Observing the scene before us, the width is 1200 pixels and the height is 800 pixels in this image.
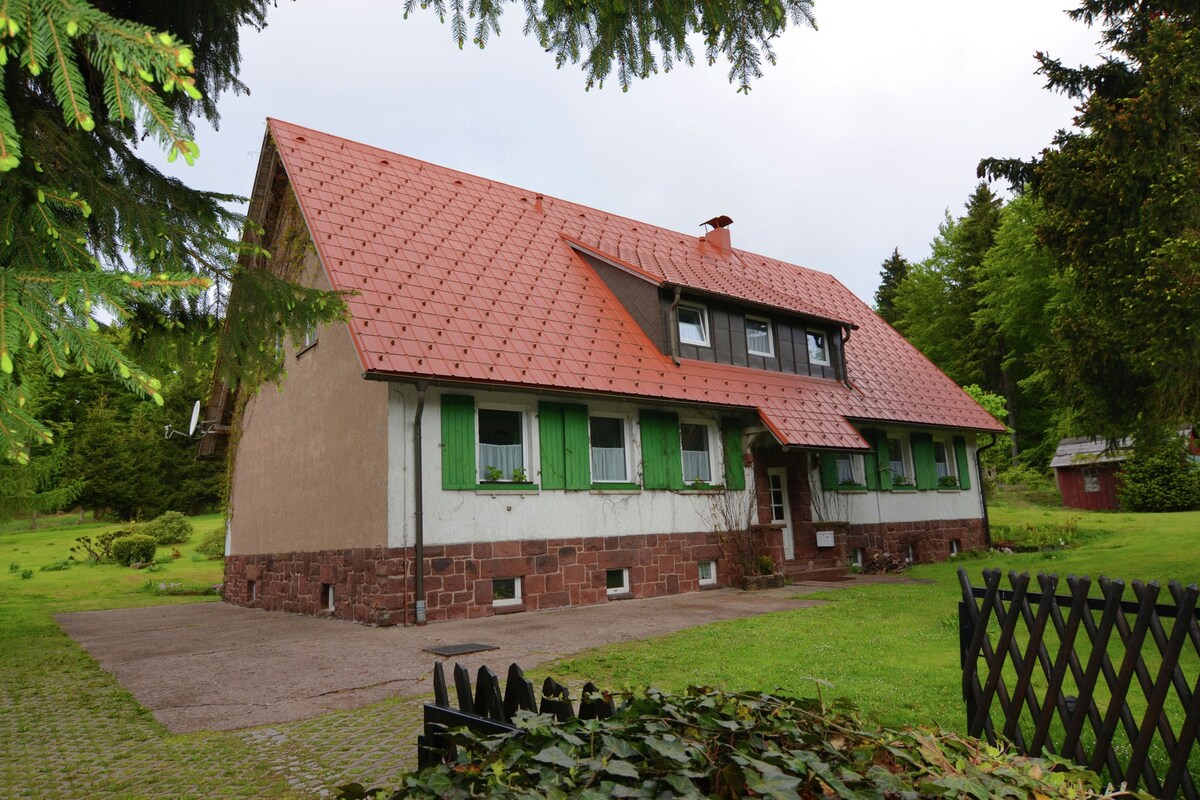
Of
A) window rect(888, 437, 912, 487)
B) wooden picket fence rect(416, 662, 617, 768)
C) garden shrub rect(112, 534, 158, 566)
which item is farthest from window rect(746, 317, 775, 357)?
garden shrub rect(112, 534, 158, 566)

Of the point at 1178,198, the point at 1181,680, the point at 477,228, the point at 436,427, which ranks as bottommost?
the point at 1181,680

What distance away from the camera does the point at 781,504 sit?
16094 millimetres

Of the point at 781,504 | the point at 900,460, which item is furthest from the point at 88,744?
the point at 900,460

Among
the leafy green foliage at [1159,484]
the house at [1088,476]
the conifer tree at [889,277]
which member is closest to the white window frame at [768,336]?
the leafy green foliage at [1159,484]

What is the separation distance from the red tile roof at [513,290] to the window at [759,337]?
506mm

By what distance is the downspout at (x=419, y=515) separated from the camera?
428 inches

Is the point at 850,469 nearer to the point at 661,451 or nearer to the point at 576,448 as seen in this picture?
the point at 661,451

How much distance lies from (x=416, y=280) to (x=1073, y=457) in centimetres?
3045

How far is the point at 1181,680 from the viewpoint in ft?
10.5

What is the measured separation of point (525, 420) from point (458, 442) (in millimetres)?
1269

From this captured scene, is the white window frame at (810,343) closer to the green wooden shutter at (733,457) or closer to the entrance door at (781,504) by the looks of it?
the entrance door at (781,504)

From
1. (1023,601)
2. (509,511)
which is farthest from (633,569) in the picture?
(1023,601)

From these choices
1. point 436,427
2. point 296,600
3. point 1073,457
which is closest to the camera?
point 436,427

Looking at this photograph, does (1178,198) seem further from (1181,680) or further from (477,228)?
(477,228)
